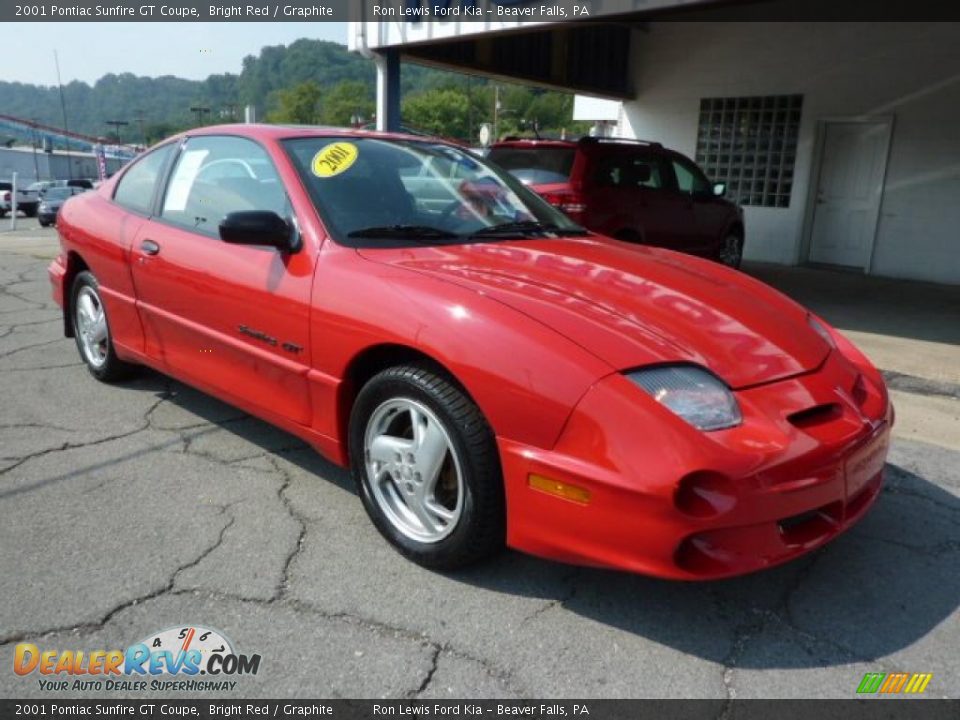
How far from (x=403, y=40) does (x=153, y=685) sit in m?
7.58

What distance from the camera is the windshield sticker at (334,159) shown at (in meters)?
3.09

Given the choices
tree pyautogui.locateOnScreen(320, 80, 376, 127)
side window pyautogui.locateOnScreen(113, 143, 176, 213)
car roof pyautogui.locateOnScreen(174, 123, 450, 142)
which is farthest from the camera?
tree pyautogui.locateOnScreen(320, 80, 376, 127)

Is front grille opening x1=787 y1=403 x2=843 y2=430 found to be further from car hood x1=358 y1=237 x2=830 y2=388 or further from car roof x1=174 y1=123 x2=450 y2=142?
car roof x1=174 y1=123 x2=450 y2=142

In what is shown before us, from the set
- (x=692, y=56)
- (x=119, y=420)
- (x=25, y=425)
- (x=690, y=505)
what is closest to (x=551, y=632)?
(x=690, y=505)

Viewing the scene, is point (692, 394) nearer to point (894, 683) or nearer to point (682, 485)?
point (682, 485)

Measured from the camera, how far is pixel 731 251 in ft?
31.5

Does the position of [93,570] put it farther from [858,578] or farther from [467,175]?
[858,578]

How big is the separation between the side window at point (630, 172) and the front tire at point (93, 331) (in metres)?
4.67

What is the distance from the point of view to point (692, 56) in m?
11.5

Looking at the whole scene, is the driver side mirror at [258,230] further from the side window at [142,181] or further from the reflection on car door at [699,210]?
the reflection on car door at [699,210]

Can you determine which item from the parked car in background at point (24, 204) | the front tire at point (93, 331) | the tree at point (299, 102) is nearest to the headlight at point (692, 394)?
the front tire at point (93, 331)

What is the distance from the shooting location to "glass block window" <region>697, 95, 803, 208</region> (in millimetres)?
10781

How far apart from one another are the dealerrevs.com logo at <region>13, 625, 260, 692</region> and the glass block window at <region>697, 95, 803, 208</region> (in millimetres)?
10648
